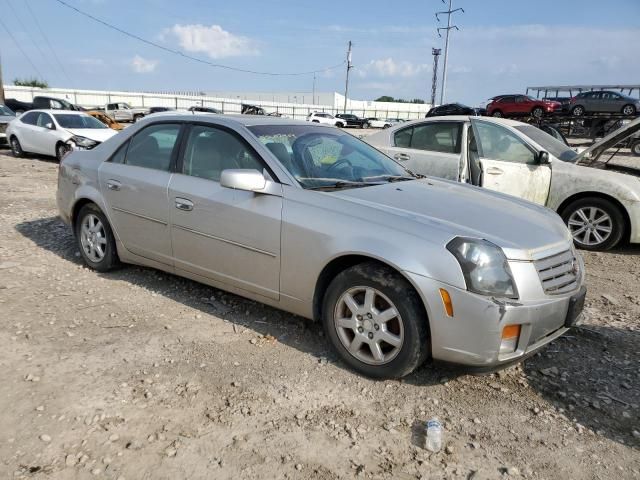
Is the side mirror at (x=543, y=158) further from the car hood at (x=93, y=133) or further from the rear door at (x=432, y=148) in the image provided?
the car hood at (x=93, y=133)

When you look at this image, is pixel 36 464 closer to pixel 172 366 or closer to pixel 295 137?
pixel 172 366

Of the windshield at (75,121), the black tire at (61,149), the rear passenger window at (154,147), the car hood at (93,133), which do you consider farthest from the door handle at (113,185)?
the windshield at (75,121)

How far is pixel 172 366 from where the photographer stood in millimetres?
3316

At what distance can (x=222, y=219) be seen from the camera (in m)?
3.74

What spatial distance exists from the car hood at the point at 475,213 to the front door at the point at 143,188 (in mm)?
1623

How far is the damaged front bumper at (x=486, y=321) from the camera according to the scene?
109 inches

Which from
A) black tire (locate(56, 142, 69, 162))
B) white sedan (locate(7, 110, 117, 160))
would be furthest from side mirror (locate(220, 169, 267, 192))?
black tire (locate(56, 142, 69, 162))

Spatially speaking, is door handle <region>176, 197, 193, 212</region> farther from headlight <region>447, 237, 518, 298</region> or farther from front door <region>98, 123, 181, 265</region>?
headlight <region>447, 237, 518, 298</region>

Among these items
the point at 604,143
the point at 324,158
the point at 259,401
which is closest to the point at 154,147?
the point at 324,158

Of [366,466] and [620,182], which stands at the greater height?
[620,182]

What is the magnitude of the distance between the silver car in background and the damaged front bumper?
12.1ft

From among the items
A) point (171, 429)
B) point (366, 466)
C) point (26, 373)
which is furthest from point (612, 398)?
point (26, 373)

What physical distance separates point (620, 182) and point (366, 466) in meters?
5.28

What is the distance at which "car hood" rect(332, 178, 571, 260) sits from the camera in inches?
119
